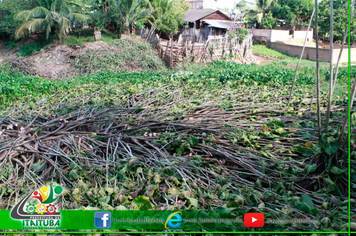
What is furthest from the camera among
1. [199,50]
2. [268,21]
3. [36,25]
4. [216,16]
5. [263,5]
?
[263,5]

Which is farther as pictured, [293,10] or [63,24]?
[293,10]

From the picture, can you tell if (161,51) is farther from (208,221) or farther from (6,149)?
(208,221)

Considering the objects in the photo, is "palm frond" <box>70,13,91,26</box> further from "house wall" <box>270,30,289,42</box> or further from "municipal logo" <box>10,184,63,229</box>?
"house wall" <box>270,30,289,42</box>

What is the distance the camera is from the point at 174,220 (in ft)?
6.05

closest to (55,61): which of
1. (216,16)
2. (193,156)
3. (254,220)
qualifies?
(193,156)

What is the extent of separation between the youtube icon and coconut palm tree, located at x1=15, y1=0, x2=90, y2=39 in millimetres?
15234

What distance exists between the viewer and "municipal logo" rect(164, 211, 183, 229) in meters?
1.82

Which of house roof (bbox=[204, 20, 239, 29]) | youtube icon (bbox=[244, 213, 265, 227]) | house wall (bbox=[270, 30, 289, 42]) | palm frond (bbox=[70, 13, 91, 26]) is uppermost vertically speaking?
house roof (bbox=[204, 20, 239, 29])

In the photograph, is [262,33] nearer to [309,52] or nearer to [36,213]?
[309,52]

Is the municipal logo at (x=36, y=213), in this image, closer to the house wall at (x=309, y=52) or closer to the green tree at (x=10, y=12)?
the green tree at (x=10, y=12)

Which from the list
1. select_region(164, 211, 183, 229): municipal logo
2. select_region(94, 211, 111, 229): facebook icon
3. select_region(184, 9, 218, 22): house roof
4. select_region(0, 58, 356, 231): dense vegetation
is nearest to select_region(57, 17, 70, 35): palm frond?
select_region(0, 58, 356, 231): dense vegetation

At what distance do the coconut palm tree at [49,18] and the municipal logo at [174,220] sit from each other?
15.0 meters

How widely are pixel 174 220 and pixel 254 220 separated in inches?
21.8

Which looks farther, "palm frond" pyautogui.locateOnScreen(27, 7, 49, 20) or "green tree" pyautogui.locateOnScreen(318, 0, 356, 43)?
"green tree" pyautogui.locateOnScreen(318, 0, 356, 43)
